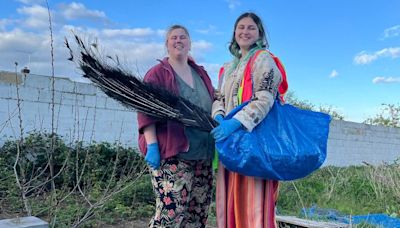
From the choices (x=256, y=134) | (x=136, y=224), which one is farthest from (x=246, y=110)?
(x=136, y=224)

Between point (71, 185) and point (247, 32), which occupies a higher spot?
point (247, 32)

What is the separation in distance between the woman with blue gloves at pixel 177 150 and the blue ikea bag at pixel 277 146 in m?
0.25

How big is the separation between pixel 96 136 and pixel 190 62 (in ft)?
11.3

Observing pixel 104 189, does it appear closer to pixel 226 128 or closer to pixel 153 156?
pixel 153 156

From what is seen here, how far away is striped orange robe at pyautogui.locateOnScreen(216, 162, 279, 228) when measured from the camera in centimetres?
210

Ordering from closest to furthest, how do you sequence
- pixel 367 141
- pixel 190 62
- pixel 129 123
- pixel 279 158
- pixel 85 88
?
pixel 279 158 → pixel 190 62 → pixel 85 88 → pixel 129 123 → pixel 367 141

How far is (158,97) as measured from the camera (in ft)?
6.97

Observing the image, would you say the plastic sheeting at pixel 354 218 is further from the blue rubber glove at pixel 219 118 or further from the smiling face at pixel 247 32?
the smiling face at pixel 247 32

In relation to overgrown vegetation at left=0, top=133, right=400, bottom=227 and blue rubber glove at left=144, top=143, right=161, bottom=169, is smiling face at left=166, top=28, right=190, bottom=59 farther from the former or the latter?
overgrown vegetation at left=0, top=133, right=400, bottom=227

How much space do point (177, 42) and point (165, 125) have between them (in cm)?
46

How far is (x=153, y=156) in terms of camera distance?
213 centimetres

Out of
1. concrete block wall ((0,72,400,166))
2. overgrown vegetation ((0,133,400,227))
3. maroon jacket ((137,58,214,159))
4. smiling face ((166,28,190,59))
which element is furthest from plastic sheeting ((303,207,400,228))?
concrete block wall ((0,72,400,166))

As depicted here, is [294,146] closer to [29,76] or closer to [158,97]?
[158,97]

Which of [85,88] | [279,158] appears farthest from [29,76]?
[279,158]
